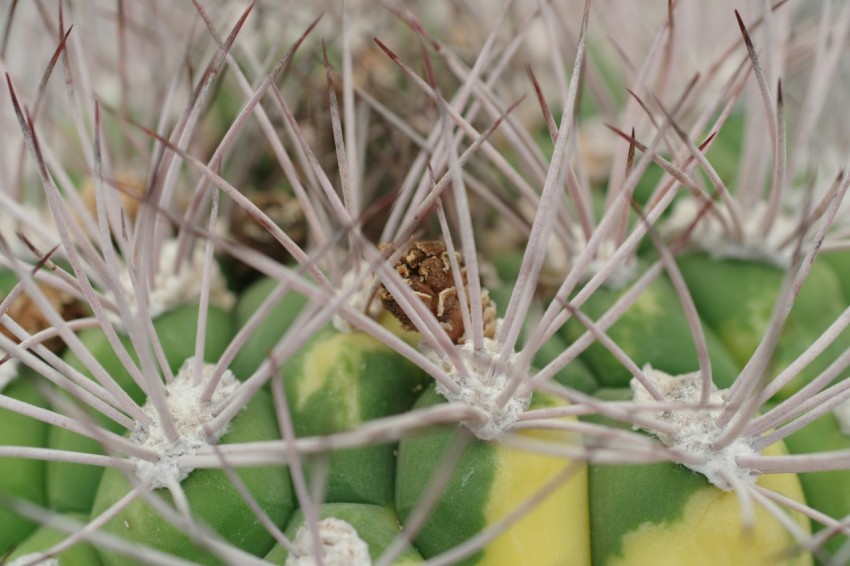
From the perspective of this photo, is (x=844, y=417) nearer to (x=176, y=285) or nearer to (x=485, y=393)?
(x=485, y=393)

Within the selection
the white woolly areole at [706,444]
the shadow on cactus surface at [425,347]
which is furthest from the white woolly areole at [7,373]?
the white woolly areole at [706,444]

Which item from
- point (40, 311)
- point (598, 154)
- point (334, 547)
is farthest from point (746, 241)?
point (40, 311)

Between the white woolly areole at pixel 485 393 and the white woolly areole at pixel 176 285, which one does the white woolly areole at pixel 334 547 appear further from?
the white woolly areole at pixel 176 285

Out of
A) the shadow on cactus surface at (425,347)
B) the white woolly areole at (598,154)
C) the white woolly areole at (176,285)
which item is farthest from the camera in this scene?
the white woolly areole at (598,154)

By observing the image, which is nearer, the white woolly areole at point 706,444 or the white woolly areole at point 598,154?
the white woolly areole at point 706,444

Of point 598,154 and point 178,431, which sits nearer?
point 178,431
